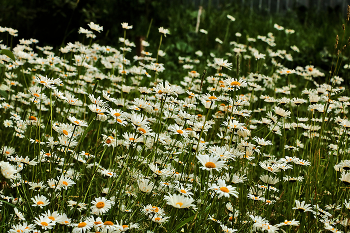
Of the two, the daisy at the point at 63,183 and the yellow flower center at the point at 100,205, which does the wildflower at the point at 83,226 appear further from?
the daisy at the point at 63,183

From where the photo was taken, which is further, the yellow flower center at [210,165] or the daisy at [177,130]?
the daisy at [177,130]

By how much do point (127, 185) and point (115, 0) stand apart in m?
4.88

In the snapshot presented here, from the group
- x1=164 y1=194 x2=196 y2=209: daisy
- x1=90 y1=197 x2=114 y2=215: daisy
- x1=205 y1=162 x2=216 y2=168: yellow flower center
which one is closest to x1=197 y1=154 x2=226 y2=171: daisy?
x1=205 y1=162 x2=216 y2=168: yellow flower center

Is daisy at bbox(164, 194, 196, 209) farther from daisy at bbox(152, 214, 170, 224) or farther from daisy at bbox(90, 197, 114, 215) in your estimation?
daisy at bbox(90, 197, 114, 215)

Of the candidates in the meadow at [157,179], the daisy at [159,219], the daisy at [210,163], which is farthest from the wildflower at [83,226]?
the daisy at [210,163]

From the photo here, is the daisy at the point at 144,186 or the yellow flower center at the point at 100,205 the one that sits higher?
the daisy at the point at 144,186

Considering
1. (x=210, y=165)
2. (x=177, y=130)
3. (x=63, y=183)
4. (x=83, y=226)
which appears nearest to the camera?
(x=83, y=226)

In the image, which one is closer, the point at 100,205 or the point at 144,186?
the point at 100,205

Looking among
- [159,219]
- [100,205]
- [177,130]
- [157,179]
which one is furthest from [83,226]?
[177,130]

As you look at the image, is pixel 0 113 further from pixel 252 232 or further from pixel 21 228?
pixel 252 232

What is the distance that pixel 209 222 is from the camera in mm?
1344

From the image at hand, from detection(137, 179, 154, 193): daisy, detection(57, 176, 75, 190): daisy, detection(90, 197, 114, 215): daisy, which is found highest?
A: detection(137, 179, 154, 193): daisy

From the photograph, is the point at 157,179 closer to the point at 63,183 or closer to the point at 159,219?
the point at 159,219

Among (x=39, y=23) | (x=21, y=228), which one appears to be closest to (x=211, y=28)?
(x=39, y=23)
